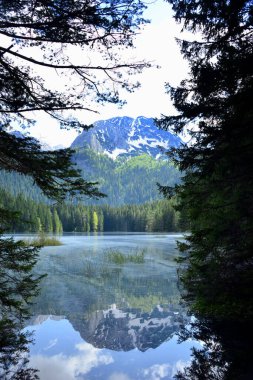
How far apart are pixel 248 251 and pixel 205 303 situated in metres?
4.53

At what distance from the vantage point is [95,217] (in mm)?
158875

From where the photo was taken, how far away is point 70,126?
6812mm

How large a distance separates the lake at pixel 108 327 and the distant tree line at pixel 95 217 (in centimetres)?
7425

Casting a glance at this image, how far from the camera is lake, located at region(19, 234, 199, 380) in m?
8.20

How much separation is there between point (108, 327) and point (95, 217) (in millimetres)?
147484

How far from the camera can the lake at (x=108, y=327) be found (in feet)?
26.9

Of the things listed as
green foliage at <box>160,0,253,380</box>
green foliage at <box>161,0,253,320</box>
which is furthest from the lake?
green foliage at <box>161,0,253,320</box>

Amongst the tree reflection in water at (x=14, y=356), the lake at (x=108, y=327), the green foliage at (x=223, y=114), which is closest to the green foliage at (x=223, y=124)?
the green foliage at (x=223, y=114)

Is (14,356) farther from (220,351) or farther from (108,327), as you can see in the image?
(220,351)

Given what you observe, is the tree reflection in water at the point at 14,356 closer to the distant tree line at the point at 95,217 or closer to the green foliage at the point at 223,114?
the green foliage at the point at 223,114

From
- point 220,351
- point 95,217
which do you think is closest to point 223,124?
point 220,351

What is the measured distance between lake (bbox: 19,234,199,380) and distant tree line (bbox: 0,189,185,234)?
244ft

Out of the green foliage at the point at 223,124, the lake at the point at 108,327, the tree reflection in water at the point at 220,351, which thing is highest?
the green foliage at the point at 223,124

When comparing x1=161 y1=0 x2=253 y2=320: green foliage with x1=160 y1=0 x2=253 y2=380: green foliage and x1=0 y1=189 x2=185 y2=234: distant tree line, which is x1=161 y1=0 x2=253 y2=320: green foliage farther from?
x1=0 y1=189 x2=185 y2=234: distant tree line
